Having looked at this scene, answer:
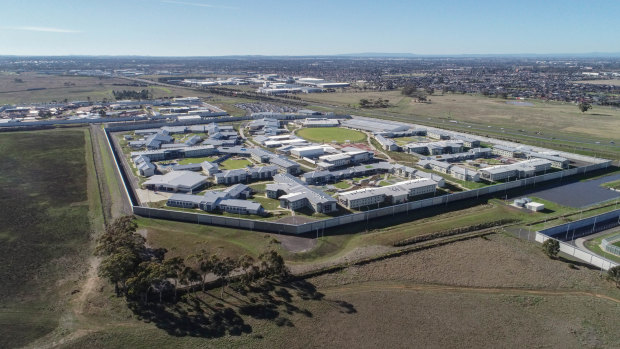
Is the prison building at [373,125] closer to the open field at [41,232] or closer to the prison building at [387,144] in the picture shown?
the prison building at [387,144]

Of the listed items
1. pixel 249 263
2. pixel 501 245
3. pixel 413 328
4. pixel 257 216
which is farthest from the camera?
pixel 257 216

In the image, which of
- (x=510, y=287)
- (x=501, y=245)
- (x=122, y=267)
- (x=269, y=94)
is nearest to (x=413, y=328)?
(x=510, y=287)

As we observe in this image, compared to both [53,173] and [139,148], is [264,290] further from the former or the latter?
[139,148]

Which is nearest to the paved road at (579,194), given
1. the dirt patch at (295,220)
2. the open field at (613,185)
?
the open field at (613,185)

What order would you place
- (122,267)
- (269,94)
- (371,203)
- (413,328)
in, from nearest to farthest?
(413,328)
(122,267)
(371,203)
(269,94)

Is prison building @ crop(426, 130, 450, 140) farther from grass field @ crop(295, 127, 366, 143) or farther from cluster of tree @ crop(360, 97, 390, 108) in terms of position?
cluster of tree @ crop(360, 97, 390, 108)
